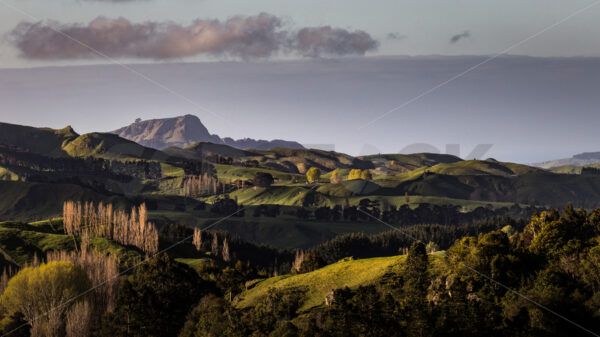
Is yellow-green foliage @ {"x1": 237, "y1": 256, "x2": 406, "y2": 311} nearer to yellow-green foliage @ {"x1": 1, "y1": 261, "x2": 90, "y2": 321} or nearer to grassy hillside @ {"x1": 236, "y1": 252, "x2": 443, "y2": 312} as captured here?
grassy hillside @ {"x1": 236, "y1": 252, "x2": 443, "y2": 312}

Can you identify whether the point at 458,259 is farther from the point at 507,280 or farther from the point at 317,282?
the point at 317,282

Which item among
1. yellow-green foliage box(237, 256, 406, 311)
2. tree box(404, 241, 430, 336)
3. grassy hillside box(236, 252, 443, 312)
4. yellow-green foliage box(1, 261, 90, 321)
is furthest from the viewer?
yellow-green foliage box(1, 261, 90, 321)

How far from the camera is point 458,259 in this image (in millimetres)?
123812

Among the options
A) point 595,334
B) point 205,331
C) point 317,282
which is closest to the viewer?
point 595,334

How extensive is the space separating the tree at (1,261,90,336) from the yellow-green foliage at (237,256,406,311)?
47209 mm

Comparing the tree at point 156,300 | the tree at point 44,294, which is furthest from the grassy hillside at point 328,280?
the tree at point 44,294

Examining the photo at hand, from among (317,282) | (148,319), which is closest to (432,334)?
(317,282)

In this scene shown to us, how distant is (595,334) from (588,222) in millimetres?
56600

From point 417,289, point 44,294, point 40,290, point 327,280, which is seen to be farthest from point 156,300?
point 417,289

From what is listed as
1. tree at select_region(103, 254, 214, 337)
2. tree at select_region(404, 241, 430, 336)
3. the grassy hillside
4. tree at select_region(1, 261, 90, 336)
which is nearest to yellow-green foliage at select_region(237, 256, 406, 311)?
the grassy hillside

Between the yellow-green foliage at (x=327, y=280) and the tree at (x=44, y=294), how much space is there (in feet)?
155

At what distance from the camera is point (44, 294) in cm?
13462

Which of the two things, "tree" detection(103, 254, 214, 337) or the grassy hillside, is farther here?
the grassy hillside

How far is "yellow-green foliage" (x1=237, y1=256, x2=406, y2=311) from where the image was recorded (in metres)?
125
